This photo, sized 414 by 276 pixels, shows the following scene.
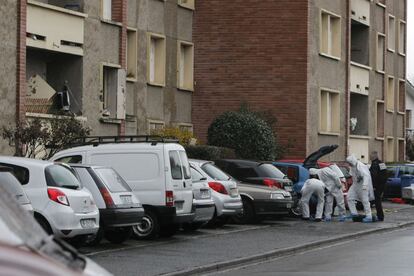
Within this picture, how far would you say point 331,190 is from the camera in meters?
25.5

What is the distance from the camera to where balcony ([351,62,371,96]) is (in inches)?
1670

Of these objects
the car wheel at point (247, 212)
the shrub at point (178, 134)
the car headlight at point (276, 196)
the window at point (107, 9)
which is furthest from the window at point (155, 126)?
the car headlight at point (276, 196)

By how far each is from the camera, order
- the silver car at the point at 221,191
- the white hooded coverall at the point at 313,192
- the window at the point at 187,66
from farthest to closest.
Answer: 1. the window at the point at 187,66
2. the white hooded coverall at the point at 313,192
3. the silver car at the point at 221,191

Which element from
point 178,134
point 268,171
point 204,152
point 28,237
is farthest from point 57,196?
point 178,134

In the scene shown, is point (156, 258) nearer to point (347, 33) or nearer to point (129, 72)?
point (129, 72)

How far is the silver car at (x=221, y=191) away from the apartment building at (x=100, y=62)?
4.49m

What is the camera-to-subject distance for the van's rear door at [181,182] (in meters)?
18.2

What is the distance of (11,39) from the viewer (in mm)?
23234

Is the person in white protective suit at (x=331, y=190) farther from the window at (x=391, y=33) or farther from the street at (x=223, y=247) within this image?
the window at (x=391, y=33)

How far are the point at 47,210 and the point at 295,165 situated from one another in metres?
12.6

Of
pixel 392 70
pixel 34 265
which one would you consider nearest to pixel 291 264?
pixel 34 265

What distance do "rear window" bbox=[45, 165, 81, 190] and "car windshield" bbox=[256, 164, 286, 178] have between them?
9.07 m

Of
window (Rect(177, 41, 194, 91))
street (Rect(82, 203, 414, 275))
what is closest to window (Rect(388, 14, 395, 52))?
window (Rect(177, 41, 194, 91))

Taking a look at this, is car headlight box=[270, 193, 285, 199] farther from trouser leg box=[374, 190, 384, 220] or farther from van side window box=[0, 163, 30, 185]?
van side window box=[0, 163, 30, 185]
